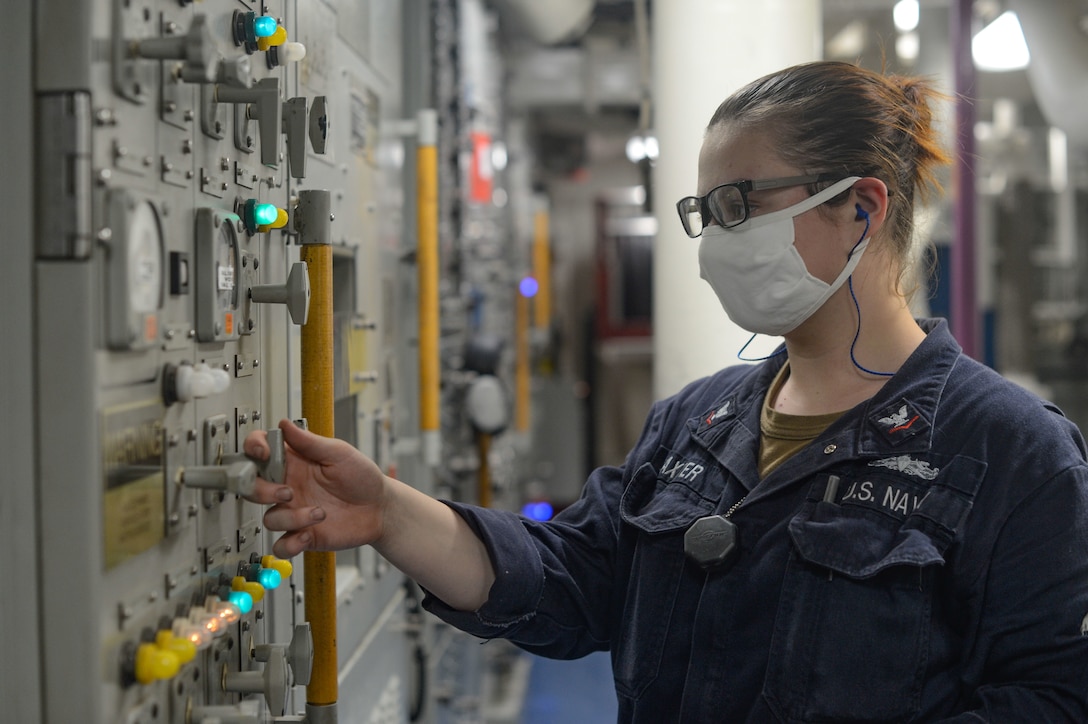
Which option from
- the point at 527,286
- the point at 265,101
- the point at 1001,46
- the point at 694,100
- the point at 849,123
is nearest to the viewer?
the point at 265,101

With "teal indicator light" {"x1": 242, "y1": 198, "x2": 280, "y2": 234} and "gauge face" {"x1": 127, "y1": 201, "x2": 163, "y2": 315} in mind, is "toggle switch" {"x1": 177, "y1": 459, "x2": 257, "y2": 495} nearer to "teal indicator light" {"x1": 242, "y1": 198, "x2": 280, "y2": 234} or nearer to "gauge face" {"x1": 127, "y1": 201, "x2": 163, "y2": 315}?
"gauge face" {"x1": 127, "y1": 201, "x2": 163, "y2": 315}

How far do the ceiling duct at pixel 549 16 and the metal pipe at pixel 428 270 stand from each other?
1768 millimetres

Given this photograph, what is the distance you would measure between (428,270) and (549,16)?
7.00ft

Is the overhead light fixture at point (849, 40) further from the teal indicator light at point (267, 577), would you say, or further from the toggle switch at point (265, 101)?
the teal indicator light at point (267, 577)

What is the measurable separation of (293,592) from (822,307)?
3.21 feet

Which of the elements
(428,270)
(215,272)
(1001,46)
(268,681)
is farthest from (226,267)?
(1001,46)

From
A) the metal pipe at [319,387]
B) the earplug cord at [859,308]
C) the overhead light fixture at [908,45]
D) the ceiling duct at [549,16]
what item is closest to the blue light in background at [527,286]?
the ceiling duct at [549,16]

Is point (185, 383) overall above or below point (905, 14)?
below

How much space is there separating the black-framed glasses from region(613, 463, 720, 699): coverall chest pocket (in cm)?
42

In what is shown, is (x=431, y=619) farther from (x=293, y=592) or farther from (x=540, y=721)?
(x=540, y=721)

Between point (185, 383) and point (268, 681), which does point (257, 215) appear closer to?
point (185, 383)

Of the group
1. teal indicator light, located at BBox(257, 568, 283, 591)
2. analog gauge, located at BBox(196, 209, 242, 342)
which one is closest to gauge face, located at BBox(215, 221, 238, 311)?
analog gauge, located at BBox(196, 209, 242, 342)

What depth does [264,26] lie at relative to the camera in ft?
4.29

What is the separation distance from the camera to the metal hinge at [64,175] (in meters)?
0.96
